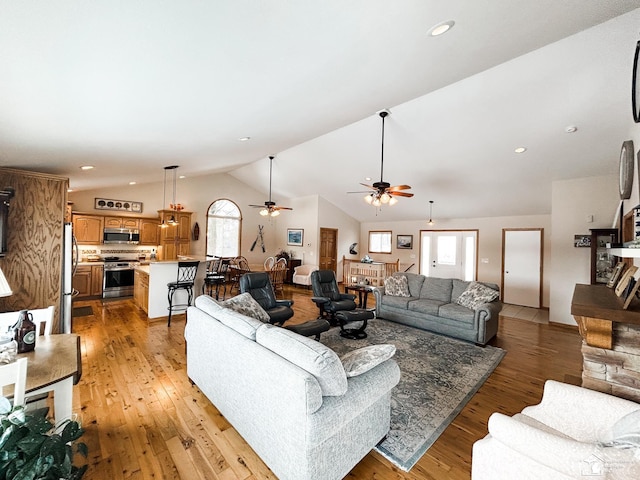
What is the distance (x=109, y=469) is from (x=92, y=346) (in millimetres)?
2540

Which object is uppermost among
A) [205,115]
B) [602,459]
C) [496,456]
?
[205,115]

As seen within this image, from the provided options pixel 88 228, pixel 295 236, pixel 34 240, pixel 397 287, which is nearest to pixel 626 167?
pixel 397 287

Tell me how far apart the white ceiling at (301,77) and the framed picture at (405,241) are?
4.51 m

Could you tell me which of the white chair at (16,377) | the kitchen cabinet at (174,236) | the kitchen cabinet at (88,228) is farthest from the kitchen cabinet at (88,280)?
the white chair at (16,377)

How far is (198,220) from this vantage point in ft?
28.5

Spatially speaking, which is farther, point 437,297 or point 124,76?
point 437,297

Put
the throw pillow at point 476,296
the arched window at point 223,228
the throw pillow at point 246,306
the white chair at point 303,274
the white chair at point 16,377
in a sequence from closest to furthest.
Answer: the white chair at point 16,377 < the throw pillow at point 246,306 < the throw pillow at point 476,296 < the white chair at point 303,274 < the arched window at point 223,228

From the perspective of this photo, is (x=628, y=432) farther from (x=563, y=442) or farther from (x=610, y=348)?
(x=610, y=348)

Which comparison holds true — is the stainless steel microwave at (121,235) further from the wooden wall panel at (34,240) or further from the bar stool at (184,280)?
the wooden wall panel at (34,240)

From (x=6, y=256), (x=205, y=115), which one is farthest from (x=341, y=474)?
(x=6, y=256)

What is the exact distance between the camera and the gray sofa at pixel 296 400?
59.2 inches

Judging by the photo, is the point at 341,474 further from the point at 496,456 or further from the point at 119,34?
the point at 119,34

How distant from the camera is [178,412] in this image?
2377 mm

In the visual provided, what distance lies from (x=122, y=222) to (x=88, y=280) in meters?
1.59
